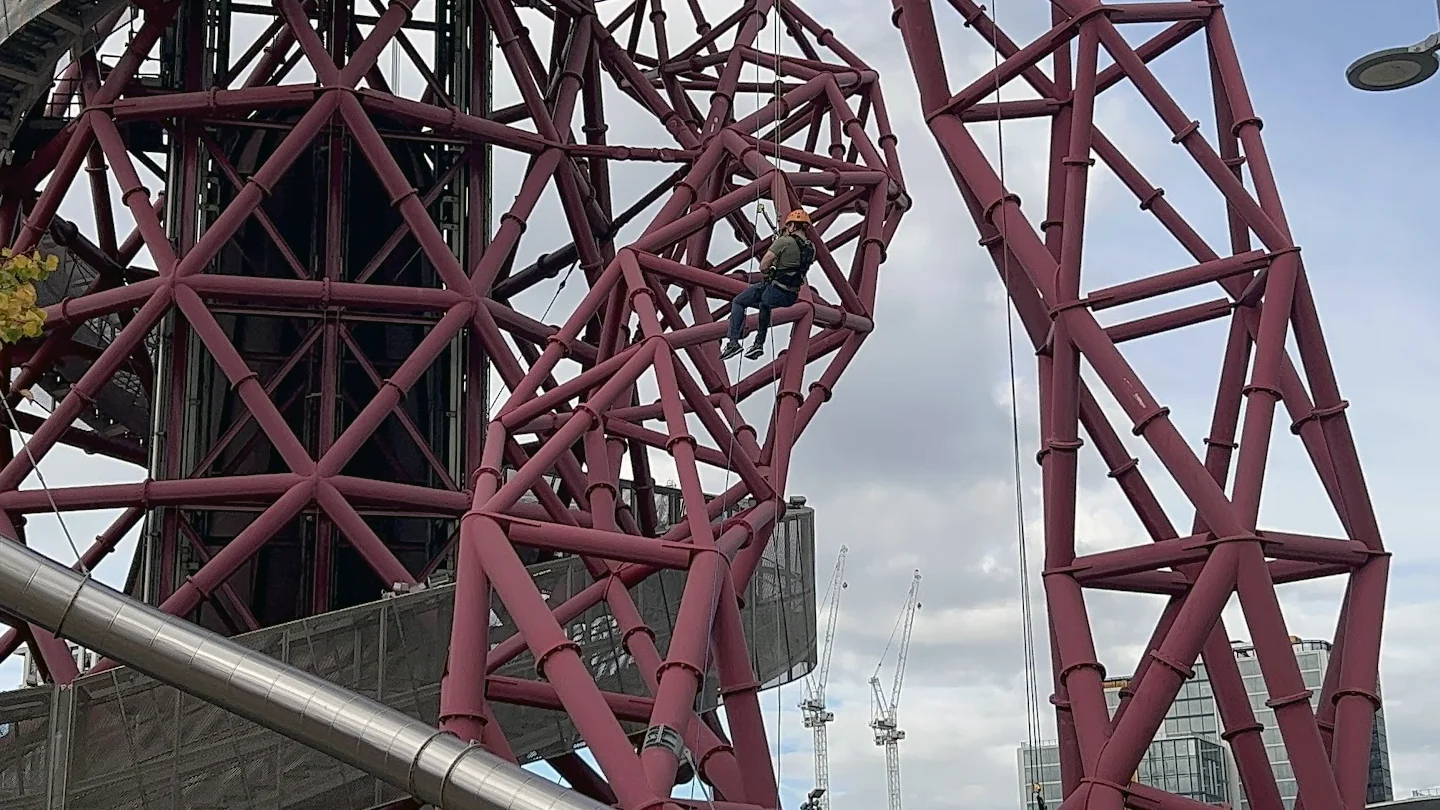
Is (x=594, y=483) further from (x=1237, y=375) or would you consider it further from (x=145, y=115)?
(x=145, y=115)

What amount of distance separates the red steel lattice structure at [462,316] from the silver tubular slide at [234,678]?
1046mm

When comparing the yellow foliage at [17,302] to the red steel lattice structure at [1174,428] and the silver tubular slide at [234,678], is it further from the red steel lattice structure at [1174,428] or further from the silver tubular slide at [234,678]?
the red steel lattice structure at [1174,428]

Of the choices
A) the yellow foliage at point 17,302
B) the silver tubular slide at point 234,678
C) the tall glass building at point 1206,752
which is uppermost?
the tall glass building at point 1206,752

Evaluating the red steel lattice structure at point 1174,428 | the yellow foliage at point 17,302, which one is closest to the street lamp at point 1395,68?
the red steel lattice structure at point 1174,428

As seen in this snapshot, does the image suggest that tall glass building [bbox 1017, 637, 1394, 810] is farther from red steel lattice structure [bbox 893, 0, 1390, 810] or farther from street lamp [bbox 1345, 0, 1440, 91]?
street lamp [bbox 1345, 0, 1440, 91]

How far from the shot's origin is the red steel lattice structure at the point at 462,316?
2344cm

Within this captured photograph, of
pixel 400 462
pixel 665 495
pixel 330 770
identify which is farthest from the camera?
pixel 665 495

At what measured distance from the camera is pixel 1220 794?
123875 millimetres

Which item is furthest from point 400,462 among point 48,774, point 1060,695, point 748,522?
point 1060,695

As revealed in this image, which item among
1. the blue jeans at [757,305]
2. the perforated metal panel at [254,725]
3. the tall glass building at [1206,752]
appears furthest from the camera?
the tall glass building at [1206,752]

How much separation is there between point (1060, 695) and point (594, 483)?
7186mm

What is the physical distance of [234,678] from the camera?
21.2 metres

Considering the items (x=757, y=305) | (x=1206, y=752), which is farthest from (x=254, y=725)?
(x=1206, y=752)

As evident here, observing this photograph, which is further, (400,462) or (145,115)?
(400,462)
